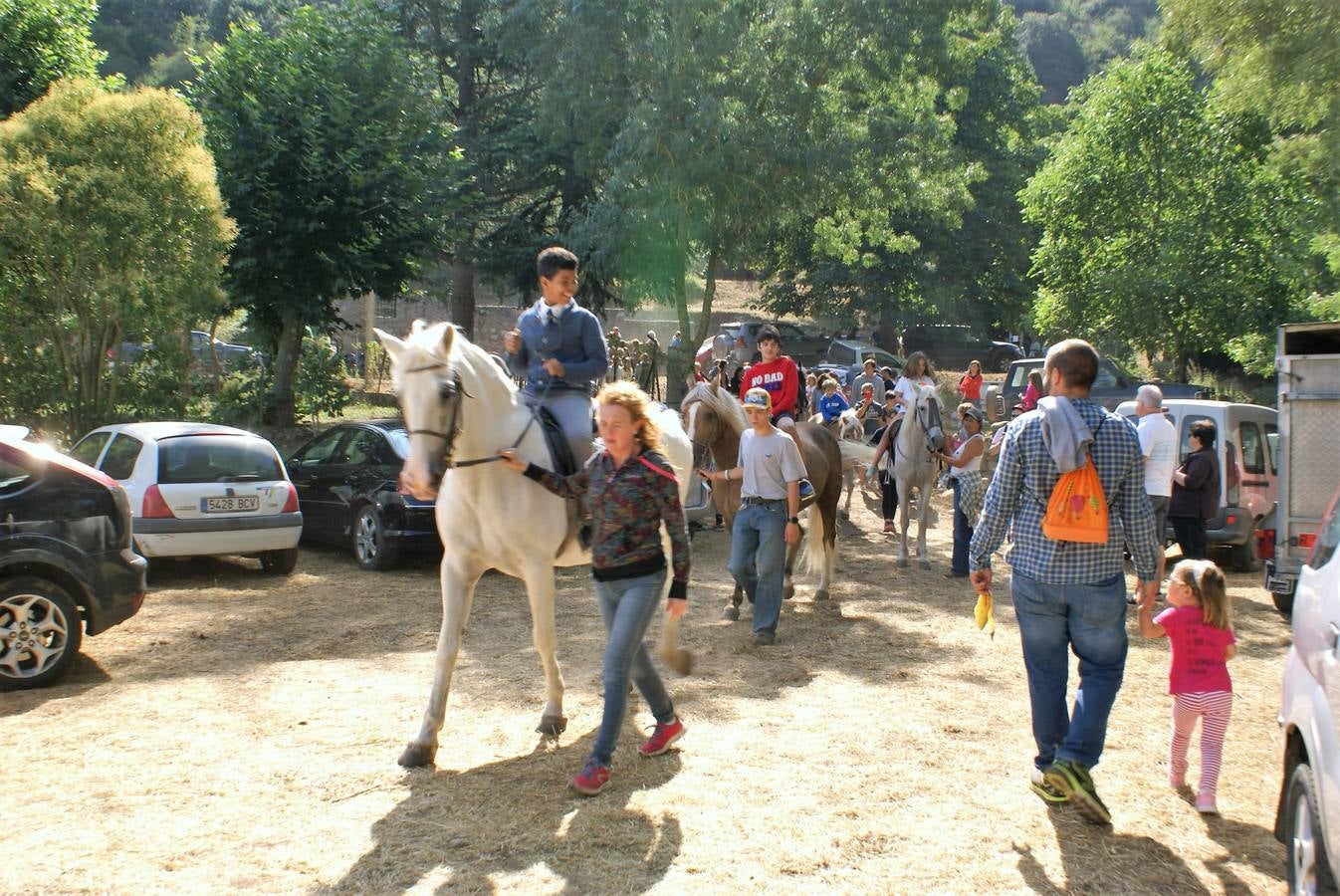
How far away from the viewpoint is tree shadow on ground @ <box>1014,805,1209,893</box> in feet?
15.7

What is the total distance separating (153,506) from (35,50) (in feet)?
30.6

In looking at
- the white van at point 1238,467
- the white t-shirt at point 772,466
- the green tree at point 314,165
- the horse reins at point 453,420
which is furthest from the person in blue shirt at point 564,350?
the green tree at point 314,165

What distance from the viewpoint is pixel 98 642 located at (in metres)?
9.00

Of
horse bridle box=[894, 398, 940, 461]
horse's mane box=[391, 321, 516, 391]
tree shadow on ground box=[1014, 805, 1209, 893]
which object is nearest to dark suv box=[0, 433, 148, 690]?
horse's mane box=[391, 321, 516, 391]

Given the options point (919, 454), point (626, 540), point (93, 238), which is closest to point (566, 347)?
point (626, 540)

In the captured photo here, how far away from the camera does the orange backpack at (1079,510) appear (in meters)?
5.09

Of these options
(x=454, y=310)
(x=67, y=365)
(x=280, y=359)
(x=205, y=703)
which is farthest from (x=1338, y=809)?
(x=454, y=310)

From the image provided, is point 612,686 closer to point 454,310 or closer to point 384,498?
point 384,498

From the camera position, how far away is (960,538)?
40.9ft

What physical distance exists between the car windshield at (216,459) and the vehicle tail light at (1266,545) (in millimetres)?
9617

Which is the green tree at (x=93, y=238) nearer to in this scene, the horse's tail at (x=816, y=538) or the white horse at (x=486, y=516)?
the horse's tail at (x=816, y=538)

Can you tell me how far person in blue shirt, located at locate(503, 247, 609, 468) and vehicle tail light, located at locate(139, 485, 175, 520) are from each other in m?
5.35

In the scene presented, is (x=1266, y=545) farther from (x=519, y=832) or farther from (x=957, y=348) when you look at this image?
(x=957, y=348)

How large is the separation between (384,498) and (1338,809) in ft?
32.6
